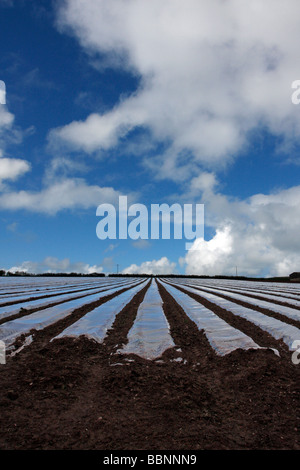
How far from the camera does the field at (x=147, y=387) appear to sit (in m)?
3.01

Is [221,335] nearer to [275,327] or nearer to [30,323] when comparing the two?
[275,327]

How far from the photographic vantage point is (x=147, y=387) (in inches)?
158

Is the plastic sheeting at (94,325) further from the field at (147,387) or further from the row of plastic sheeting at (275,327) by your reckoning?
the row of plastic sheeting at (275,327)

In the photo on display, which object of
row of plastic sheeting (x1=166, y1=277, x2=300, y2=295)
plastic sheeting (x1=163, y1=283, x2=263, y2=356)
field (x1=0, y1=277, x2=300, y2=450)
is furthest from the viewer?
row of plastic sheeting (x1=166, y1=277, x2=300, y2=295)

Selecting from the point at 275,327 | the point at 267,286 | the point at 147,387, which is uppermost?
the point at 275,327

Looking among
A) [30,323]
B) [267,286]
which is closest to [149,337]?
[30,323]

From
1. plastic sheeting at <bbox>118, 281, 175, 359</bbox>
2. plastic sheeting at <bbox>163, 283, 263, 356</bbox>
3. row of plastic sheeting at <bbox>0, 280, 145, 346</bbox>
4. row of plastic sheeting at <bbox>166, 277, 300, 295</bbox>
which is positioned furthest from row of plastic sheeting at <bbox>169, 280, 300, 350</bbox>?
row of plastic sheeting at <bbox>166, 277, 300, 295</bbox>

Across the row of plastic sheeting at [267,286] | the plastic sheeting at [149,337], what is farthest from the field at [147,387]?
the row of plastic sheeting at [267,286]

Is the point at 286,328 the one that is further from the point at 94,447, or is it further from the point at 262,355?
the point at 94,447

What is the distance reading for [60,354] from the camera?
5031 mm

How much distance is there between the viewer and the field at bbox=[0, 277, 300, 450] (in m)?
3.01

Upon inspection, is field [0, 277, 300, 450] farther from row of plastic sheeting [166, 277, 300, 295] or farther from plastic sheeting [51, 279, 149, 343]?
row of plastic sheeting [166, 277, 300, 295]

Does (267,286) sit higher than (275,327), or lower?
lower

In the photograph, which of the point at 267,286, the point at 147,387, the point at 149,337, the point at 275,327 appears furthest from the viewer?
the point at 267,286
